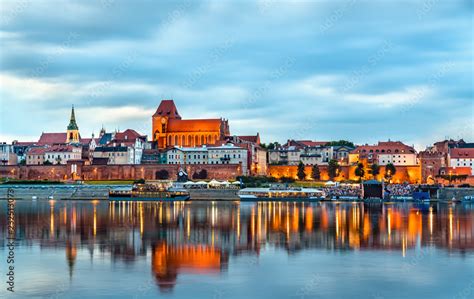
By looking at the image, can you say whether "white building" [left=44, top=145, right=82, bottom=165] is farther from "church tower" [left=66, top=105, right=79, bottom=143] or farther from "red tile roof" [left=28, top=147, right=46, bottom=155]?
"church tower" [left=66, top=105, right=79, bottom=143]

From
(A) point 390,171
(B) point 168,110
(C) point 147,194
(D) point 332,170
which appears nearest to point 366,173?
(A) point 390,171

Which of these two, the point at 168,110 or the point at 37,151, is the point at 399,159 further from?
the point at 37,151

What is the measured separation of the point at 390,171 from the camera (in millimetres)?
79438

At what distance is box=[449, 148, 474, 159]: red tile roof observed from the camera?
273 ft

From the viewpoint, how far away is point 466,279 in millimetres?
17891

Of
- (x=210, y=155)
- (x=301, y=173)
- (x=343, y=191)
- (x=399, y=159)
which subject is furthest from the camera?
(x=399, y=159)

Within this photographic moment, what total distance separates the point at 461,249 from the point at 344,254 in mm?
4361

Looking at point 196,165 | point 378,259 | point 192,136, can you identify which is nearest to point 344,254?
point 378,259

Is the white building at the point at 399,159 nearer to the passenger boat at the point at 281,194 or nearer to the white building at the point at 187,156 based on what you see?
the white building at the point at 187,156

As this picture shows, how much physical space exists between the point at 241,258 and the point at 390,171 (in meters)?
60.6

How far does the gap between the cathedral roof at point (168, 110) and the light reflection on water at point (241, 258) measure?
61775 mm

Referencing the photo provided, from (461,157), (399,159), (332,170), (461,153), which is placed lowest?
(332,170)

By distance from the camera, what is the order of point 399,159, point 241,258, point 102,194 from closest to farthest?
point 241,258 < point 102,194 < point 399,159

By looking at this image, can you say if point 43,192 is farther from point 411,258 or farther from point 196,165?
point 411,258
